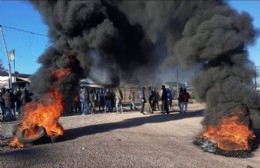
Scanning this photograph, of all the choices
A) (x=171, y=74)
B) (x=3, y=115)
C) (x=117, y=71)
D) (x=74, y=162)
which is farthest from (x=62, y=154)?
(x=3, y=115)

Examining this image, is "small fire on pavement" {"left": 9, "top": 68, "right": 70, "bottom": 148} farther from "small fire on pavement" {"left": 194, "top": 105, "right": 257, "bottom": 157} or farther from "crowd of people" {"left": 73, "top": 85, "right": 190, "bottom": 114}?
"crowd of people" {"left": 73, "top": 85, "right": 190, "bottom": 114}

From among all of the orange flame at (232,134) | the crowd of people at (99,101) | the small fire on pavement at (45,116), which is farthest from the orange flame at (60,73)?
the orange flame at (232,134)

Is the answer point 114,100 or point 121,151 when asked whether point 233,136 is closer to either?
point 121,151

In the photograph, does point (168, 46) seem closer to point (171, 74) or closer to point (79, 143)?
point (171, 74)

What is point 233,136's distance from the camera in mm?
14797

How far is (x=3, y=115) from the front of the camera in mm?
22875

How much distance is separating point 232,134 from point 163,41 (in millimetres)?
6893

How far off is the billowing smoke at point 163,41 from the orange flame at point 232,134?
1.64 feet

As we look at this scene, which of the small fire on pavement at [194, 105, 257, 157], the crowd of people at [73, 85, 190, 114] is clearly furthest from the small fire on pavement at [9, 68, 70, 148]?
the crowd of people at [73, 85, 190, 114]

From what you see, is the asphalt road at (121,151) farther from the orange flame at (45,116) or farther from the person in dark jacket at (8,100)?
the person in dark jacket at (8,100)

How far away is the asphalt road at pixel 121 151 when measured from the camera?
11.2 metres

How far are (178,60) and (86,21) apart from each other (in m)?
4.76

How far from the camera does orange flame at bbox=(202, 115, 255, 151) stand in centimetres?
1462

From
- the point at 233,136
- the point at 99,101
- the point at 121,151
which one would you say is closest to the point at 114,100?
the point at 99,101
